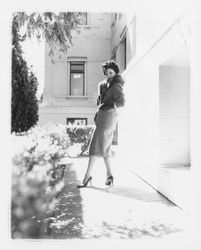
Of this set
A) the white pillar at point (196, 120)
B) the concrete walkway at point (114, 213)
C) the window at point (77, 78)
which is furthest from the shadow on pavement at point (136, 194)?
the window at point (77, 78)

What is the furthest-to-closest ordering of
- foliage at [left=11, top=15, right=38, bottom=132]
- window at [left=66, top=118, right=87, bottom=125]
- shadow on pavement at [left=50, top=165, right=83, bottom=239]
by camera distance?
1. window at [left=66, top=118, right=87, bottom=125]
2. foliage at [left=11, top=15, right=38, bottom=132]
3. shadow on pavement at [left=50, top=165, right=83, bottom=239]

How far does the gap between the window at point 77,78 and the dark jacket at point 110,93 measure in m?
0.26

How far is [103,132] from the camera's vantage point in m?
4.74

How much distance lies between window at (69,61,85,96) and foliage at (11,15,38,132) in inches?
22.3

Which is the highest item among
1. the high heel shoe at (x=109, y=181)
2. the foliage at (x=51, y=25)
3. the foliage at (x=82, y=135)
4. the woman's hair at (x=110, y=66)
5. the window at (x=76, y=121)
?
the foliage at (x=51, y=25)

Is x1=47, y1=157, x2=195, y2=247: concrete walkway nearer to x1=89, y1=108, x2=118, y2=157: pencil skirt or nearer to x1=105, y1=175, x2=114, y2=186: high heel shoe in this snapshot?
Result: x1=105, y1=175, x2=114, y2=186: high heel shoe

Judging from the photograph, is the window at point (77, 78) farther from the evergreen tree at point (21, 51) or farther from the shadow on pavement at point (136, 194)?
the shadow on pavement at point (136, 194)

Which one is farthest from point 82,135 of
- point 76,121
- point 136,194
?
point 136,194

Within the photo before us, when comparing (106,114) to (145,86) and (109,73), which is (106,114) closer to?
(109,73)

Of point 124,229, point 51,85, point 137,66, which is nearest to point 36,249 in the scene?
point 124,229

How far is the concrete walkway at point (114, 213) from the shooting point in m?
3.46

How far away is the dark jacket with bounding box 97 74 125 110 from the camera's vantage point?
15.0 feet

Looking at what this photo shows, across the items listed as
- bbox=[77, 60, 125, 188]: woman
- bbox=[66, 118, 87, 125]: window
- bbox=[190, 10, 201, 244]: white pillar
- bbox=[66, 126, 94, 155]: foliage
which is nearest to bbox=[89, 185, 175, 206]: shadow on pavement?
bbox=[77, 60, 125, 188]: woman

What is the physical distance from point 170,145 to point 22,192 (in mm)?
2960
